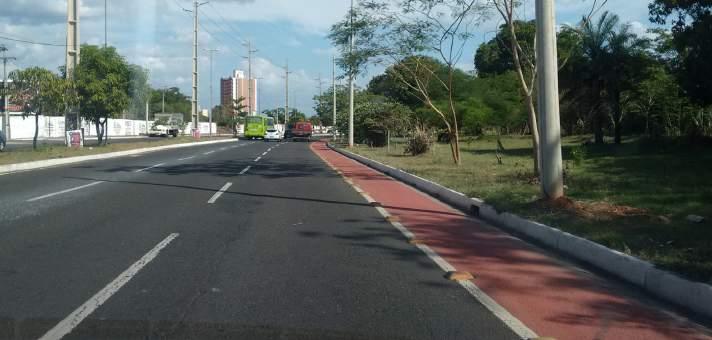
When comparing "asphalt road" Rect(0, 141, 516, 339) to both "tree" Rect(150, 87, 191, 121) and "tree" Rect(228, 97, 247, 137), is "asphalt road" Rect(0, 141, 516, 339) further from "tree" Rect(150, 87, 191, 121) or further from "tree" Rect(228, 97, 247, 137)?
"tree" Rect(150, 87, 191, 121)

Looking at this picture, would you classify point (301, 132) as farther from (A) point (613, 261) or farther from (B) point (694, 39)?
(A) point (613, 261)

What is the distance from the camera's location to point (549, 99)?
1191 centimetres

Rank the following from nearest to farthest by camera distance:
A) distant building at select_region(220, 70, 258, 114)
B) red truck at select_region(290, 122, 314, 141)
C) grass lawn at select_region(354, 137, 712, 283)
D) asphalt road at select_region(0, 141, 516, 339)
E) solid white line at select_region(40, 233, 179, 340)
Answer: solid white line at select_region(40, 233, 179, 340), asphalt road at select_region(0, 141, 516, 339), grass lawn at select_region(354, 137, 712, 283), red truck at select_region(290, 122, 314, 141), distant building at select_region(220, 70, 258, 114)

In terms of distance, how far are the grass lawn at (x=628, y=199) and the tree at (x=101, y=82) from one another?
18.4 m

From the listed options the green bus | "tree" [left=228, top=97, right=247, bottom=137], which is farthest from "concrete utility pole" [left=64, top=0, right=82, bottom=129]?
"tree" [left=228, top=97, right=247, bottom=137]

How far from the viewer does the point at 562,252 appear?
8992mm

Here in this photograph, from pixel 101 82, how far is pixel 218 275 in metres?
30.1

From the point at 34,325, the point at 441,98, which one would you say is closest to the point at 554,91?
the point at 34,325

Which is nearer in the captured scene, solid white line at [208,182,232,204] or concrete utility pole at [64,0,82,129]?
solid white line at [208,182,232,204]

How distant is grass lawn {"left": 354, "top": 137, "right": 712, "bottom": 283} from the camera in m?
8.30

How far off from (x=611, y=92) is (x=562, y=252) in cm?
2830

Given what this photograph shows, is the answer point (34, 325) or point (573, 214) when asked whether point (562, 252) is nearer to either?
point (573, 214)

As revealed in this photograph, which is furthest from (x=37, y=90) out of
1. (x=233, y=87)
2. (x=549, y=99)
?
(x=233, y=87)

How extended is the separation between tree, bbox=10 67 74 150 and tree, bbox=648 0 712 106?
82.0 feet
